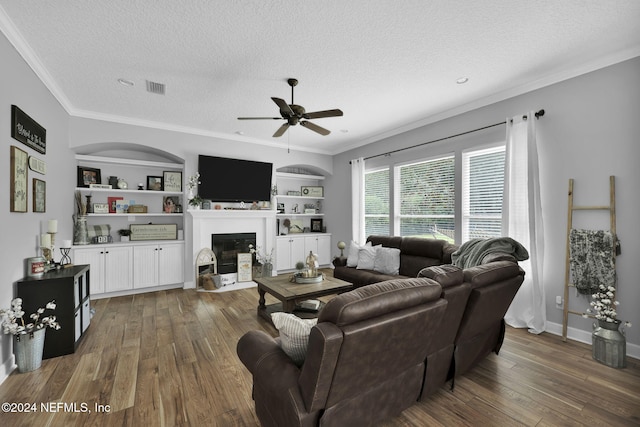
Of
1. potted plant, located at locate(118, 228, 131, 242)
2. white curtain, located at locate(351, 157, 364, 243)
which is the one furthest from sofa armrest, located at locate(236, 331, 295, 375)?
white curtain, located at locate(351, 157, 364, 243)

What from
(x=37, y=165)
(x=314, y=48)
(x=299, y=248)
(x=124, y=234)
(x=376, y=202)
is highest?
(x=314, y=48)

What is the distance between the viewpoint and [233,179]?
219 inches

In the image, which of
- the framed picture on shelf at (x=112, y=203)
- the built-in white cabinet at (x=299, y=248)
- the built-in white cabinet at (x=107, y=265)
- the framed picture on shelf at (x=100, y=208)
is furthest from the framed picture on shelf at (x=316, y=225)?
the framed picture on shelf at (x=100, y=208)

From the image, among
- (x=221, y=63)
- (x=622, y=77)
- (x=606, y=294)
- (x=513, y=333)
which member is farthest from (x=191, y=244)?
(x=622, y=77)

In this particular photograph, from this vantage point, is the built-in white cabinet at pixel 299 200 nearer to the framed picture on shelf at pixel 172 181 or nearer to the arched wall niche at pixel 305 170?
A: the arched wall niche at pixel 305 170

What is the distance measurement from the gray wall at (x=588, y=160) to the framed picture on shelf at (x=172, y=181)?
17.1 ft

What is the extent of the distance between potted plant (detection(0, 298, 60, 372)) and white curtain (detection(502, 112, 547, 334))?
189 inches

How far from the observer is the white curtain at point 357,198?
5918 mm

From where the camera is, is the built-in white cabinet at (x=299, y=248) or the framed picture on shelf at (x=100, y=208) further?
the built-in white cabinet at (x=299, y=248)

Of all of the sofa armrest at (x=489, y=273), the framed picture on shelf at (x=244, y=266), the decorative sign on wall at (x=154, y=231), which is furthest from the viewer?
the framed picture on shelf at (x=244, y=266)

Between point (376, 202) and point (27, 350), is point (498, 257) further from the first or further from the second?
point (27, 350)

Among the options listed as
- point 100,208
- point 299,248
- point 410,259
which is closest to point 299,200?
point 299,248

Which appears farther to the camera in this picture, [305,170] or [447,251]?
[305,170]

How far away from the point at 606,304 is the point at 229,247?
538cm
